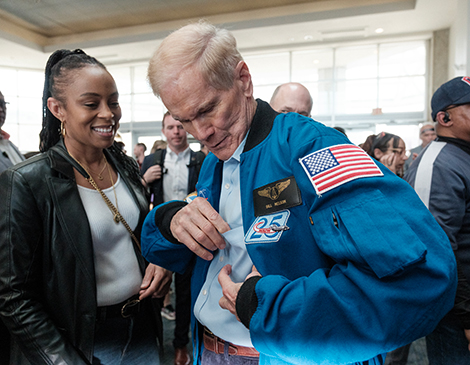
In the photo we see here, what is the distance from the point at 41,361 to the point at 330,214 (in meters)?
1.14

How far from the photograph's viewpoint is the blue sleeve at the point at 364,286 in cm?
57

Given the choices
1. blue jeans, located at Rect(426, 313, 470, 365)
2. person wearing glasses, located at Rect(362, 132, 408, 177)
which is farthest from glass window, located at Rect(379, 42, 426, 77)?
Result: blue jeans, located at Rect(426, 313, 470, 365)

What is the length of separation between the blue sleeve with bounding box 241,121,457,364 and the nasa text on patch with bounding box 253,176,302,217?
0.29 ft

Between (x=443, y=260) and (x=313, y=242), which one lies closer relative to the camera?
(x=443, y=260)

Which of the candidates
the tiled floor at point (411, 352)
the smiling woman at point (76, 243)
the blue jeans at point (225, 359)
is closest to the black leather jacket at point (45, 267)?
the smiling woman at point (76, 243)

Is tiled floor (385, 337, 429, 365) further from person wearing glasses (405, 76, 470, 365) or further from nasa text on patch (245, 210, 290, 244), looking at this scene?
nasa text on patch (245, 210, 290, 244)

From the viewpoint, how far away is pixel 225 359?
1.02m

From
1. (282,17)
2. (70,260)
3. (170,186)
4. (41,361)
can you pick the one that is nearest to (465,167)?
(70,260)

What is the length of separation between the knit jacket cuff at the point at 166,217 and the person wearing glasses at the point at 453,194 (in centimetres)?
124

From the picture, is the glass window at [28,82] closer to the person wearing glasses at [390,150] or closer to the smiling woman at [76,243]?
the person wearing glasses at [390,150]

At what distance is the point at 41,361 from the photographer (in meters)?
1.14

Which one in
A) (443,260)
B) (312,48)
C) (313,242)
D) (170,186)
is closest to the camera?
(443,260)

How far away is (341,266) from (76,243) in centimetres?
101

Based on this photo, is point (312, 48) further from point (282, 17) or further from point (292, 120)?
point (292, 120)
